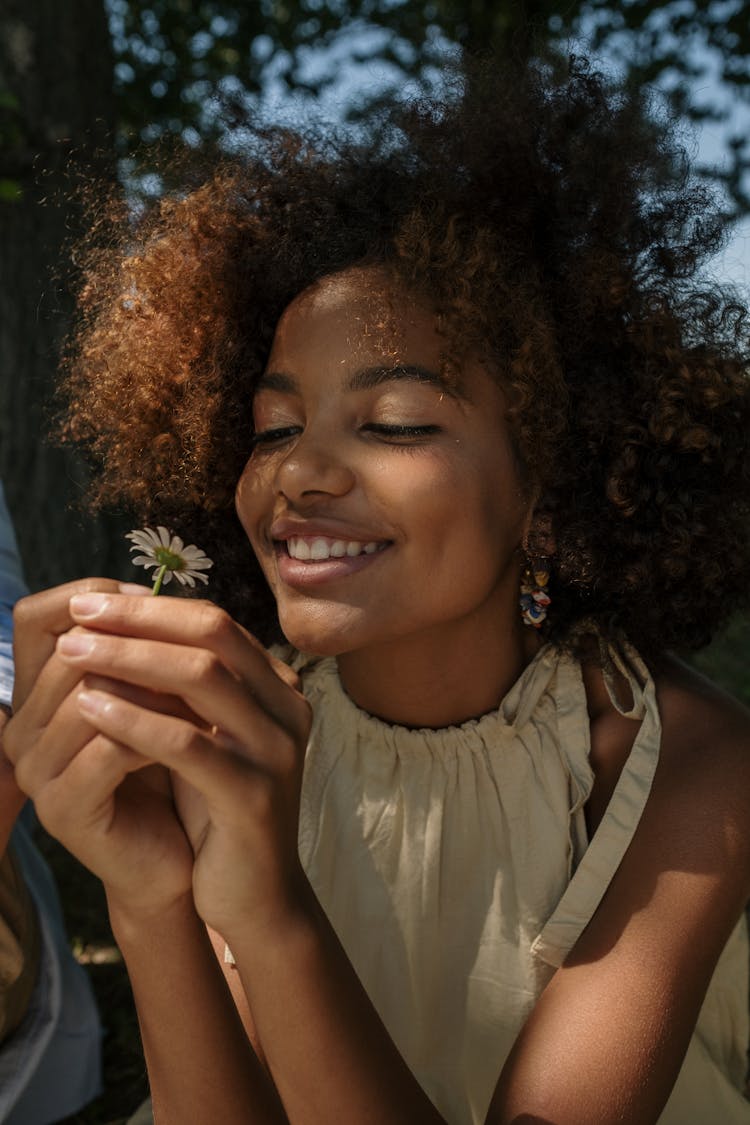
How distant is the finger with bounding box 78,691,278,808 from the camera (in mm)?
1309

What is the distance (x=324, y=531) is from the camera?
1.95 metres

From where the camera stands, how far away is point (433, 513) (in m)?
1.93

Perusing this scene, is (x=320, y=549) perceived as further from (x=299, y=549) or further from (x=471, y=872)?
(x=471, y=872)

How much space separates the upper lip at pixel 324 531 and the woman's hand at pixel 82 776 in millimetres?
573

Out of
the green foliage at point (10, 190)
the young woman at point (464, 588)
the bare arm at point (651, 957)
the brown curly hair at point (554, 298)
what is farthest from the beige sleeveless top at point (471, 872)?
the green foliage at point (10, 190)

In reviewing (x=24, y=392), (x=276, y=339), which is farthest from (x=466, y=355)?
(x=24, y=392)

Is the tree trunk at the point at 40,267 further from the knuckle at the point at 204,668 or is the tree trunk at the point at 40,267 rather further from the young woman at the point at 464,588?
the knuckle at the point at 204,668

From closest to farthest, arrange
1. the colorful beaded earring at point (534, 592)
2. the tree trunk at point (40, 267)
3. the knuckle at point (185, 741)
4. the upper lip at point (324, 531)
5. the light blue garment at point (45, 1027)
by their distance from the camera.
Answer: the knuckle at point (185, 741) → the upper lip at point (324, 531) → the colorful beaded earring at point (534, 592) → the light blue garment at point (45, 1027) → the tree trunk at point (40, 267)

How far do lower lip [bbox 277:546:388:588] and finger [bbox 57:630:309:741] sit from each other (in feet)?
1.89

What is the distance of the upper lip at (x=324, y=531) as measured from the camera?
193cm

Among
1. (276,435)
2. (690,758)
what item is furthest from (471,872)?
(276,435)

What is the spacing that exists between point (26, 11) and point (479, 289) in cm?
328

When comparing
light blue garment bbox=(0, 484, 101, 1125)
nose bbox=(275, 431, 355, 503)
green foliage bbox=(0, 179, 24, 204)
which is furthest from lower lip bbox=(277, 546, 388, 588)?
green foliage bbox=(0, 179, 24, 204)

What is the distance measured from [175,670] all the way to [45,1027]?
5.30 ft
